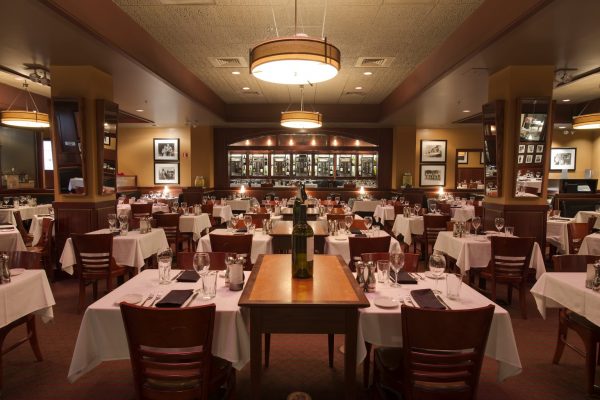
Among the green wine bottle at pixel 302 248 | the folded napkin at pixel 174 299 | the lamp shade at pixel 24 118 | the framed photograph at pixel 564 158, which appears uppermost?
the lamp shade at pixel 24 118

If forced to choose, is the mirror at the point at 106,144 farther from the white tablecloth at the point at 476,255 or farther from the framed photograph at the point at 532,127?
the framed photograph at the point at 532,127

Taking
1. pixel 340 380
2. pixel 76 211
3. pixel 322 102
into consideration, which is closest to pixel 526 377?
pixel 340 380

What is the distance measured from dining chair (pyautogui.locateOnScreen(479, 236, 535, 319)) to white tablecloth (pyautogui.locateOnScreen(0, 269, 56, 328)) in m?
4.36

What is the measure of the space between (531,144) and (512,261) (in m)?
2.53

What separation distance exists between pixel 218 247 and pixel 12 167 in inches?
421

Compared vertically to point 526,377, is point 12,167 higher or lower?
higher

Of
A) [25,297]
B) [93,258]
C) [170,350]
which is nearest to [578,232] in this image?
[170,350]

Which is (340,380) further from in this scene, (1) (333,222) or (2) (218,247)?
(1) (333,222)

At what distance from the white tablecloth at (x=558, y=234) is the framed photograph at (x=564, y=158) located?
811 centimetres

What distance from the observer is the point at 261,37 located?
6250 millimetres

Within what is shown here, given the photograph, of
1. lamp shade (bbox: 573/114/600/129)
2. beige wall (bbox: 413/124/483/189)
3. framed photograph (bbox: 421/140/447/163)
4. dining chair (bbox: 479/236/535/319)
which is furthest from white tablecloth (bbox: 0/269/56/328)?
framed photograph (bbox: 421/140/447/163)

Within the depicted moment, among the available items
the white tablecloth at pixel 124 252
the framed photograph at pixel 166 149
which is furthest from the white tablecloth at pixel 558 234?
the framed photograph at pixel 166 149

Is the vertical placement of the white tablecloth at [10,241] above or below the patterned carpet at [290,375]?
above

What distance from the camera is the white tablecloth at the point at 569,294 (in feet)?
8.82
